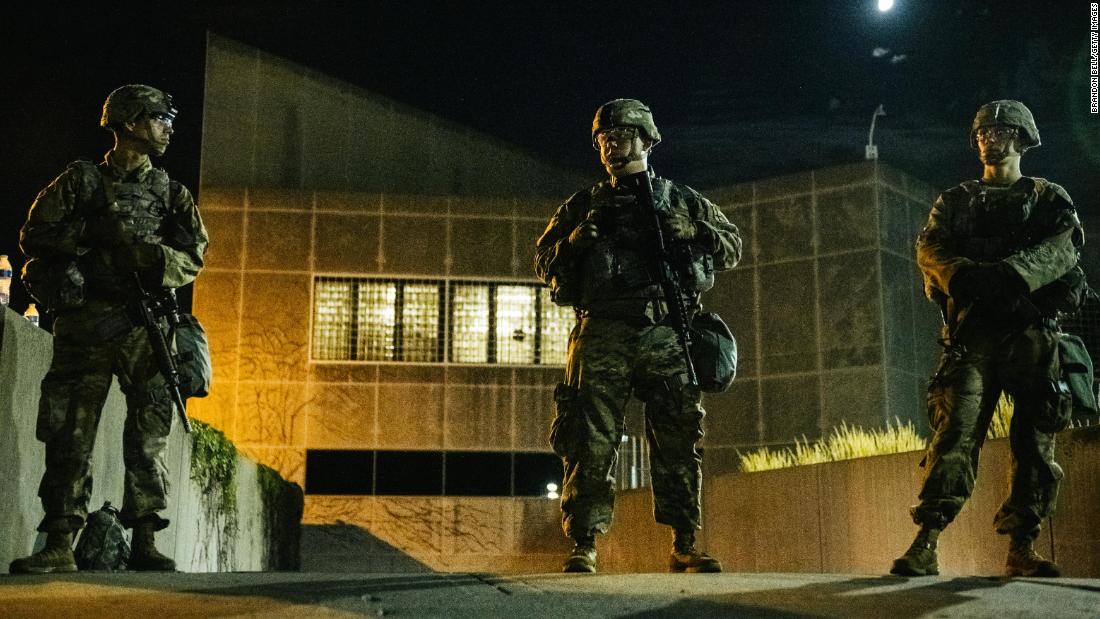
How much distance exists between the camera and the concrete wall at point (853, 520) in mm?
9523

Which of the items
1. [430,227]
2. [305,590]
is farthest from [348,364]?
[305,590]

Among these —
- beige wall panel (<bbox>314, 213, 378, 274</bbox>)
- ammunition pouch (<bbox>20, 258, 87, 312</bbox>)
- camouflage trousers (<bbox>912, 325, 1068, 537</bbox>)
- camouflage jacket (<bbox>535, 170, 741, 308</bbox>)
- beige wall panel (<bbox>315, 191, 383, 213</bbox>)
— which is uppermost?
beige wall panel (<bbox>315, 191, 383, 213</bbox>)

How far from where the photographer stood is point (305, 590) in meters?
5.10

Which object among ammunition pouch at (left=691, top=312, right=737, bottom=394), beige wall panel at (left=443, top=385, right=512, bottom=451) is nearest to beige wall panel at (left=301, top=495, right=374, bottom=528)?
beige wall panel at (left=443, top=385, right=512, bottom=451)

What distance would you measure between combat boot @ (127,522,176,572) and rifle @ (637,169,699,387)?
2.66m

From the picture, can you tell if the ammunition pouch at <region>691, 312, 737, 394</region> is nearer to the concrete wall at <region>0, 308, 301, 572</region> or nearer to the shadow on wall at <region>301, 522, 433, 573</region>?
the concrete wall at <region>0, 308, 301, 572</region>

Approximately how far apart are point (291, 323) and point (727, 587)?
1448 centimetres

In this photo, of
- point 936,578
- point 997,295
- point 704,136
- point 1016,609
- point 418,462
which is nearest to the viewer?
point 1016,609

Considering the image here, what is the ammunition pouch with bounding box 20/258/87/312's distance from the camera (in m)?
7.00

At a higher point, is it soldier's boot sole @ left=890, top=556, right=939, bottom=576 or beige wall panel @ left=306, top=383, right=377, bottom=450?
beige wall panel @ left=306, top=383, right=377, bottom=450

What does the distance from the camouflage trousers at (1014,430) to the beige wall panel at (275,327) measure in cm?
1320

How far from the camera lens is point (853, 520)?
11.8 metres

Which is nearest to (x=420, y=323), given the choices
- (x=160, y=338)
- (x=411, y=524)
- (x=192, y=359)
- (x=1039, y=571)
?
(x=411, y=524)

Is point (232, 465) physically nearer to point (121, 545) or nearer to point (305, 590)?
point (121, 545)
